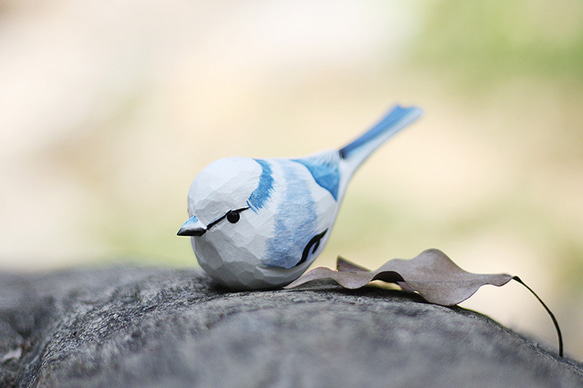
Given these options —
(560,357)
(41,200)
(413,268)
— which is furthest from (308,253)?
(41,200)

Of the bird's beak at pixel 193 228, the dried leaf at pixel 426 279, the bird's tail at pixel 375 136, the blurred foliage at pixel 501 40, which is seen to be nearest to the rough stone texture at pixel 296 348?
the dried leaf at pixel 426 279

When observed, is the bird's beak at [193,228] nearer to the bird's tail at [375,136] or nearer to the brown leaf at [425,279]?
the brown leaf at [425,279]

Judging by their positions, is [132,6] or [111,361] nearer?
[111,361]

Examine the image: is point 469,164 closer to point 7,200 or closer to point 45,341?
point 45,341

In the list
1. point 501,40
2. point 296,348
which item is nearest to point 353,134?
point 501,40

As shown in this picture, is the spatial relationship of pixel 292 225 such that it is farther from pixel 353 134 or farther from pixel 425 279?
pixel 353 134

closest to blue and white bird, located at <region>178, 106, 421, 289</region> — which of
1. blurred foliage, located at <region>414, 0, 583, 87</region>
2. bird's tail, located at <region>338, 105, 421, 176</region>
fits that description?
bird's tail, located at <region>338, 105, 421, 176</region>

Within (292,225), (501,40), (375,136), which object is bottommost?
(292,225)
